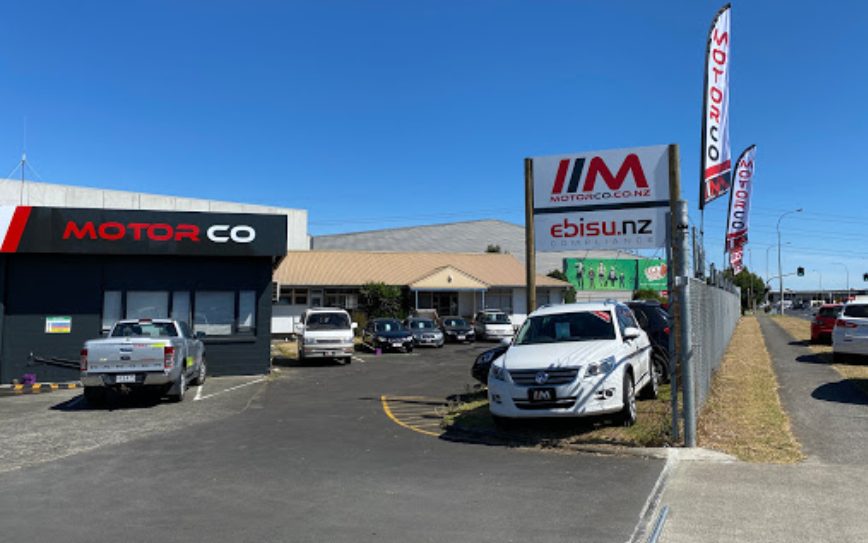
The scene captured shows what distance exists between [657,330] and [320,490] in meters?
8.98

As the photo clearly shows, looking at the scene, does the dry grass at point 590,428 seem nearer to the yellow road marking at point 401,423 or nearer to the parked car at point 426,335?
the yellow road marking at point 401,423

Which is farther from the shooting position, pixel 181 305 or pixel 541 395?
pixel 181 305

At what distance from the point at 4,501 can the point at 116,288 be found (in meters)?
12.7

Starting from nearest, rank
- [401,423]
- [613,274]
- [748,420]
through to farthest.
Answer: [748,420] < [401,423] < [613,274]

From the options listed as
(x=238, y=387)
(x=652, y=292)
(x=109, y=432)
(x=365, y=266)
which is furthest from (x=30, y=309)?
(x=652, y=292)

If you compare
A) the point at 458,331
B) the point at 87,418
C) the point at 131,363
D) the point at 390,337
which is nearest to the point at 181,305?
the point at 131,363

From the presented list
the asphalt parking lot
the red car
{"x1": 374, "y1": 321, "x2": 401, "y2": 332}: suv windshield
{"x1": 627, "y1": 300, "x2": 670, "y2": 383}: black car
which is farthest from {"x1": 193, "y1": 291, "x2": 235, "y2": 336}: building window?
the red car

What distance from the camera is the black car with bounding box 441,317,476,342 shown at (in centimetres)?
3388

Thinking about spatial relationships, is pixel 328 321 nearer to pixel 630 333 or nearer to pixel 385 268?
pixel 630 333

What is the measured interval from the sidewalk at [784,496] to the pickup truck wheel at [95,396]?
1113 cm

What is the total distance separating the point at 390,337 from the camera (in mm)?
27516

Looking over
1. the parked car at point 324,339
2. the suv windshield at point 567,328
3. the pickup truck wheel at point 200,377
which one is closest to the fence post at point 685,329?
the suv windshield at point 567,328

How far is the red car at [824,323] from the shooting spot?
76.4ft

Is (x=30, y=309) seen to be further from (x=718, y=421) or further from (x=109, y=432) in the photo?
(x=718, y=421)
